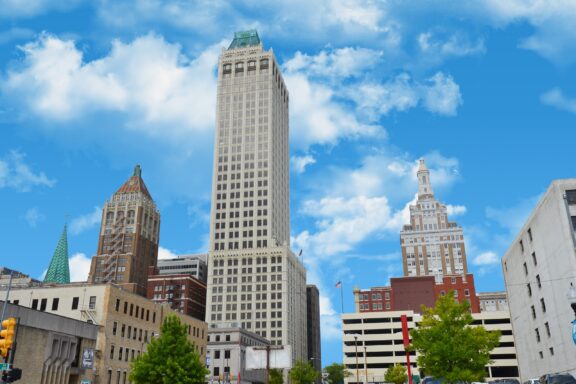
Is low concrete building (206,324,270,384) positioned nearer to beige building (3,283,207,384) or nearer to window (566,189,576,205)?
beige building (3,283,207,384)

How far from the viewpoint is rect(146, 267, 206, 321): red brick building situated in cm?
18212

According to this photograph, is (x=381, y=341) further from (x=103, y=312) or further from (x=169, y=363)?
(x=169, y=363)

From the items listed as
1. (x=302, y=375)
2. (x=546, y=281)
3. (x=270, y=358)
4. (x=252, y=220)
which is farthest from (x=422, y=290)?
(x=270, y=358)

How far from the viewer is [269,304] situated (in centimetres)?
16838

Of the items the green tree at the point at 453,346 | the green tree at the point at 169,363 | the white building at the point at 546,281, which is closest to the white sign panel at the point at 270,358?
the green tree at the point at 453,346

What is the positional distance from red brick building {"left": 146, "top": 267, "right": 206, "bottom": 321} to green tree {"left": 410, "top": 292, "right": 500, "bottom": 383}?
139 m

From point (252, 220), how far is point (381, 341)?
60510mm

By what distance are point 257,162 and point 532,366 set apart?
12480cm

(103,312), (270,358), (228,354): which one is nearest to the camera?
(270,358)

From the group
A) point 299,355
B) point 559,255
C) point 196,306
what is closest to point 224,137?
point 196,306

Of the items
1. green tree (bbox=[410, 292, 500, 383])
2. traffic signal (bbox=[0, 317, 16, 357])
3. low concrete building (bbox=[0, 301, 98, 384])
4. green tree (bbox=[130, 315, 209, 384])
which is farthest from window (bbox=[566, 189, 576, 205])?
low concrete building (bbox=[0, 301, 98, 384])

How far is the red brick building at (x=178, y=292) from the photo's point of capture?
182125 millimetres

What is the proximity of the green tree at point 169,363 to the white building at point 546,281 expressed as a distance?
41.0 metres

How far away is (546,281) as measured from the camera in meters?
64.4
